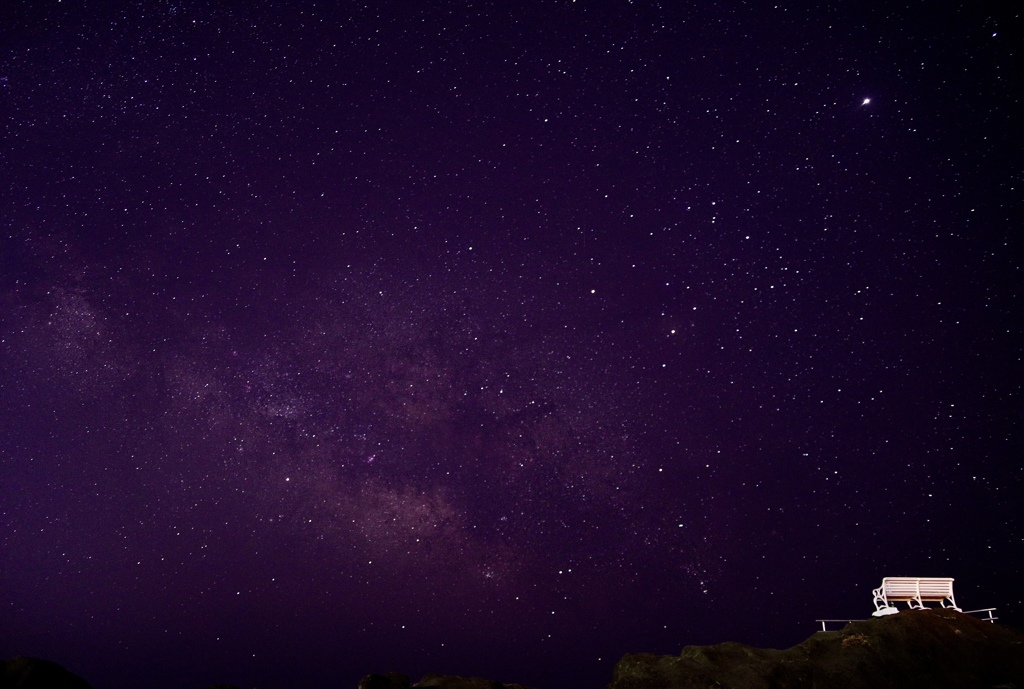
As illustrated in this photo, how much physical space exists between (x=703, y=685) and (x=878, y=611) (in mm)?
3556

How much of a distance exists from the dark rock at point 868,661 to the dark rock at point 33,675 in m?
5.97

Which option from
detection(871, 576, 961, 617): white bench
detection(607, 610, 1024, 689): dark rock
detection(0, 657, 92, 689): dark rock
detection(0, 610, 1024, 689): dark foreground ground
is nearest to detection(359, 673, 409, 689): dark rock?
detection(0, 610, 1024, 689): dark foreground ground

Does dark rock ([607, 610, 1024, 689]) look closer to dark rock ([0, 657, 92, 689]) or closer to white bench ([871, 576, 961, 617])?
white bench ([871, 576, 961, 617])

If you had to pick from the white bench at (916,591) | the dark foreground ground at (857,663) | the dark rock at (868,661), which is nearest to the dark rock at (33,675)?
the dark foreground ground at (857,663)

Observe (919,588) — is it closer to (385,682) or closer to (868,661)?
(868,661)

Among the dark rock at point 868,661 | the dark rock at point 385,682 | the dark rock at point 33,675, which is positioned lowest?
the dark rock at point 868,661

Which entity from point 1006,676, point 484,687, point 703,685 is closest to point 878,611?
point 1006,676

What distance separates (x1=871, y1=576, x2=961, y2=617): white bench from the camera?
27.5 feet

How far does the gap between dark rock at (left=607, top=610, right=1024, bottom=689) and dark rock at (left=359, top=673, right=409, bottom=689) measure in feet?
8.68

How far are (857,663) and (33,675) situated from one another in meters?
8.99

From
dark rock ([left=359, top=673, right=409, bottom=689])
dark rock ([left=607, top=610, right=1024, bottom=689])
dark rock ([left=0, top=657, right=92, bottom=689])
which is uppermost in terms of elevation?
dark rock ([left=0, top=657, right=92, bottom=689])

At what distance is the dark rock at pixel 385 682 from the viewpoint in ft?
23.6

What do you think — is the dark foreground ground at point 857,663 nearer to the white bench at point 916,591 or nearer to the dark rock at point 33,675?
the white bench at point 916,591

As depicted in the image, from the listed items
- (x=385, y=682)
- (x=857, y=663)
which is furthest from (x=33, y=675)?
(x=857, y=663)
